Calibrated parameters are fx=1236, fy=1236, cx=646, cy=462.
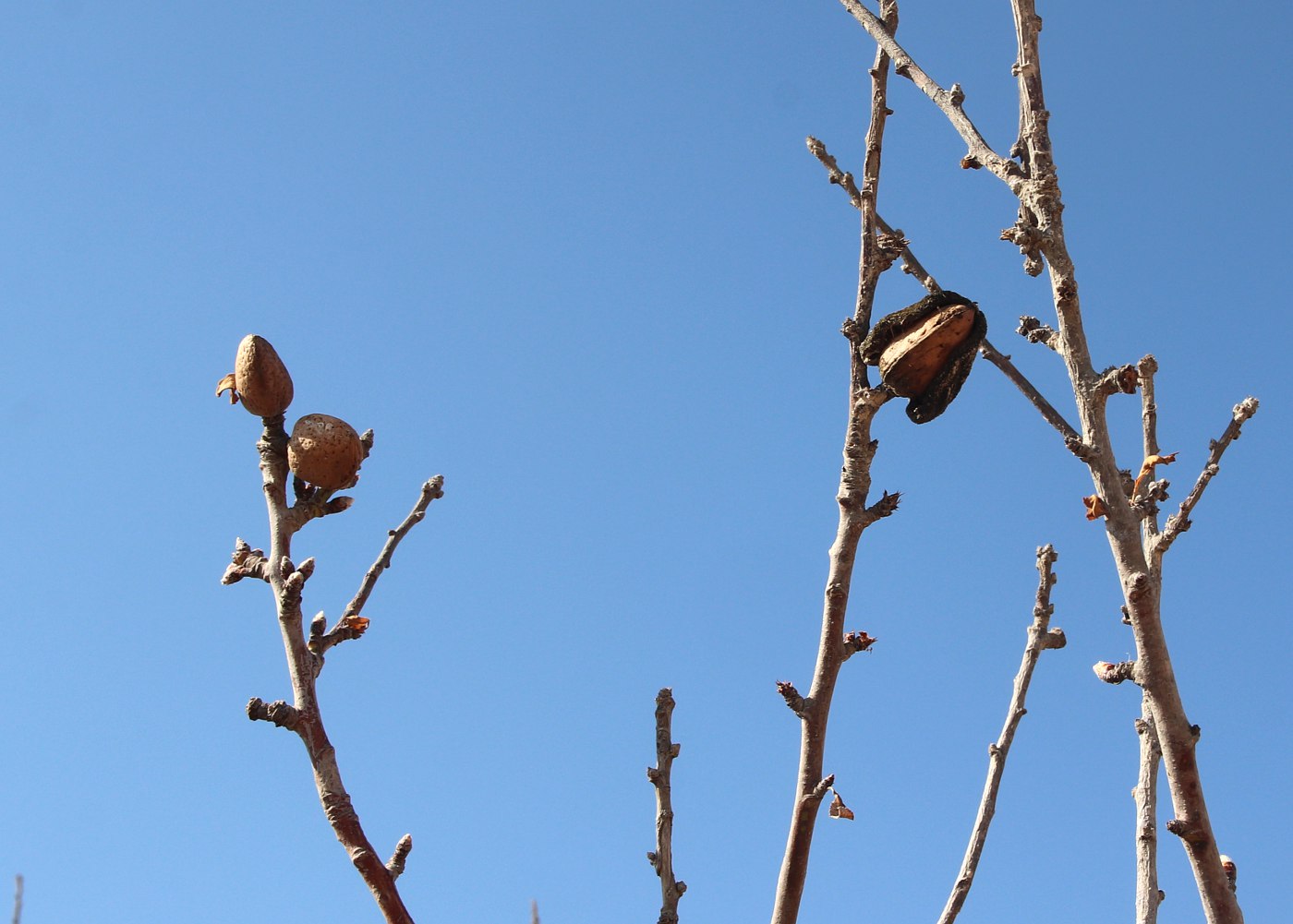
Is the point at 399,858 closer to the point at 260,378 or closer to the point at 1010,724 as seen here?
the point at 260,378

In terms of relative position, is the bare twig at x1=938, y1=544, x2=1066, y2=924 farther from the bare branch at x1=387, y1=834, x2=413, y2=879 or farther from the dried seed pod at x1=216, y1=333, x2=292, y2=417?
the dried seed pod at x1=216, y1=333, x2=292, y2=417

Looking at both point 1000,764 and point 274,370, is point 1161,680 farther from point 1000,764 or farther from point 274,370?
point 274,370

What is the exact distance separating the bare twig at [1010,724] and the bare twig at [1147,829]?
37 cm

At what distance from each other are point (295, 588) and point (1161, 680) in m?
1.94

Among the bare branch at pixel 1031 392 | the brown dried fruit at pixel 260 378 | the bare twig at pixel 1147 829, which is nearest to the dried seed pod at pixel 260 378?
the brown dried fruit at pixel 260 378

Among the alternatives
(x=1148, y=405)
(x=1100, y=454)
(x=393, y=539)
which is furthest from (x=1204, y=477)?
(x=393, y=539)

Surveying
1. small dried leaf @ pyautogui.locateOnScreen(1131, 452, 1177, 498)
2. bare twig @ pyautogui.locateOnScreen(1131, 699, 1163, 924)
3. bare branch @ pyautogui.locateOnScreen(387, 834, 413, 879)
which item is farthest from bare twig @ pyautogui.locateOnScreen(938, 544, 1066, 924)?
bare branch @ pyautogui.locateOnScreen(387, 834, 413, 879)

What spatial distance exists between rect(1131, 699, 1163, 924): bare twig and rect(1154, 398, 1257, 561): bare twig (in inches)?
28.6

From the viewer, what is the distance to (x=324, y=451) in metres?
3.00

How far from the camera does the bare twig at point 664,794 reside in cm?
324

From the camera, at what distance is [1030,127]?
326 cm

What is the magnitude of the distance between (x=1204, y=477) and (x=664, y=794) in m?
1.98

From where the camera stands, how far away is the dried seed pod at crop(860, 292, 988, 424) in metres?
3.20

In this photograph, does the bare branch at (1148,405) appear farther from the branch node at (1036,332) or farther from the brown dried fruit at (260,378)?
the brown dried fruit at (260,378)
